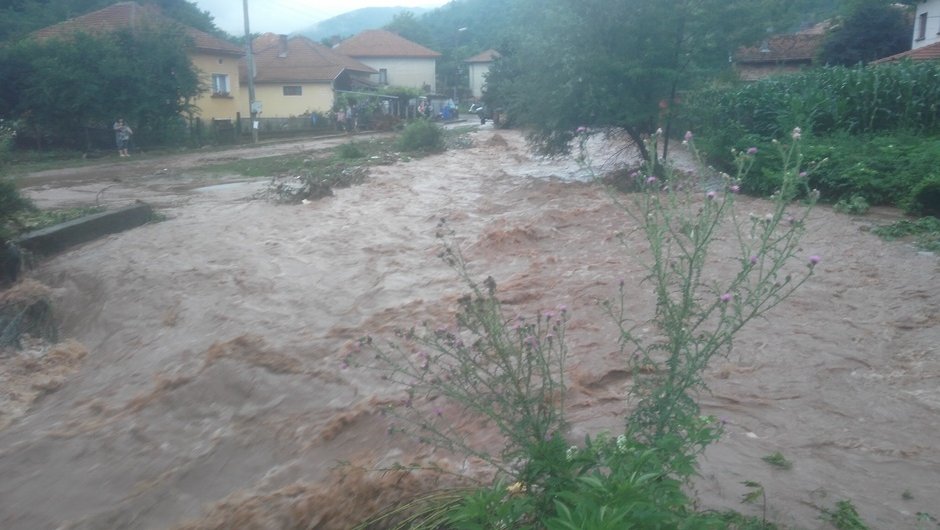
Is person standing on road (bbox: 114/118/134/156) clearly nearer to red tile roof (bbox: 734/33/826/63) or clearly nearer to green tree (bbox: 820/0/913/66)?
red tile roof (bbox: 734/33/826/63)

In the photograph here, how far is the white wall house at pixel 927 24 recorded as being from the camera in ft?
102

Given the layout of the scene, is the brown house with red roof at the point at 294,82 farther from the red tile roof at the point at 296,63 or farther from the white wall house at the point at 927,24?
the white wall house at the point at 927,24

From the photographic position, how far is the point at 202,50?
41.9 meters

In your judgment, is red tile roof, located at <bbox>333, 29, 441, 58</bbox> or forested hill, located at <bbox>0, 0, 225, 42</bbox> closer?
forested hill, located at <bbox>0, 0, 225, 42</bbox>

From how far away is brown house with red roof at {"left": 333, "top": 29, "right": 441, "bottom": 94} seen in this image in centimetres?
7531

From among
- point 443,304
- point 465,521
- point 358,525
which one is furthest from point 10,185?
point 465,521

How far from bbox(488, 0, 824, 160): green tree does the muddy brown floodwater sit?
4.49 metres

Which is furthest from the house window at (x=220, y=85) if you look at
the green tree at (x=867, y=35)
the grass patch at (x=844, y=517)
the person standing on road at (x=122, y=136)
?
the grass patch at (x=844, y=517)

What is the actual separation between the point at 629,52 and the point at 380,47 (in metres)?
60.1

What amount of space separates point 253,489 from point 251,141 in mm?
37255

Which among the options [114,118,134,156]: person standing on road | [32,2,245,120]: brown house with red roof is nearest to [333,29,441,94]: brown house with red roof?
[32,2,245,120]: brown house with red roof

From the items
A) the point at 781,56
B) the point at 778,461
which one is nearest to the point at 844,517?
the point at 778,461

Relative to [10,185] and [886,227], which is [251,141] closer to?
[10,185]

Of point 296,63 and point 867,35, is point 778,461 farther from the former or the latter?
point 296,63
